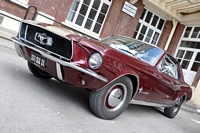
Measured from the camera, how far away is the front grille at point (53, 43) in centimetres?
314

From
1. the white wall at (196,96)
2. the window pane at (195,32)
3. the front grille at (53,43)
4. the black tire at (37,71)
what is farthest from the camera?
the window pane at (195,32)

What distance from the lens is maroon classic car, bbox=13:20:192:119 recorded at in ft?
9.91

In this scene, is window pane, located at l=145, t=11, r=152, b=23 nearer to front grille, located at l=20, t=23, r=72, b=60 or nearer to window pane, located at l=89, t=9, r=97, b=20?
window pane, located at l=89, t=9, r=97, b=20

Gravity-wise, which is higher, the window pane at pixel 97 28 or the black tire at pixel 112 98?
the window pane at pixel 97 28

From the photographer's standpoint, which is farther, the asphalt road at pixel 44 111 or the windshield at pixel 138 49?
the windshield at pixel 138 49

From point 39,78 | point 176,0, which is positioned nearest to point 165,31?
point 176,0

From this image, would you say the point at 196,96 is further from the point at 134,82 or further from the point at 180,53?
the point at 134,82

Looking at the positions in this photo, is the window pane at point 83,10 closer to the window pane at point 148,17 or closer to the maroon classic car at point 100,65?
the window pane at point 148,17

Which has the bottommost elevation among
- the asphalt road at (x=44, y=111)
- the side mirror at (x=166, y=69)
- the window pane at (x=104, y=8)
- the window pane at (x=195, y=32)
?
the asphalt road at (x=44, y=111)

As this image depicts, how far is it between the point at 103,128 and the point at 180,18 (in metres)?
12.4

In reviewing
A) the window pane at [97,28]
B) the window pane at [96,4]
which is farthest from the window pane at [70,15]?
the window pane at [97,28]

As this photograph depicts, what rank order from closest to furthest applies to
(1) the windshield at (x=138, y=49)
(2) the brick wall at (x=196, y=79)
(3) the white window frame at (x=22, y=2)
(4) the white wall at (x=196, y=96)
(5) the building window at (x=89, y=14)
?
(1) the windshield at (x=138, y=49)
(3) the white window frame at (x=22, y=2)
(4) the white wall at (x=196, y=96)
(2) the brick wall at (x=196, y=79)
(5) the building window at (x=89, y=14)

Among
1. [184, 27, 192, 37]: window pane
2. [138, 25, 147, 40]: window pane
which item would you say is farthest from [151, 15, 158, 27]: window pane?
[184, 27, 192, 37]: window pane

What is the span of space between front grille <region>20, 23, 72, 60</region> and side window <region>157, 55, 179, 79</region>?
190 cm
